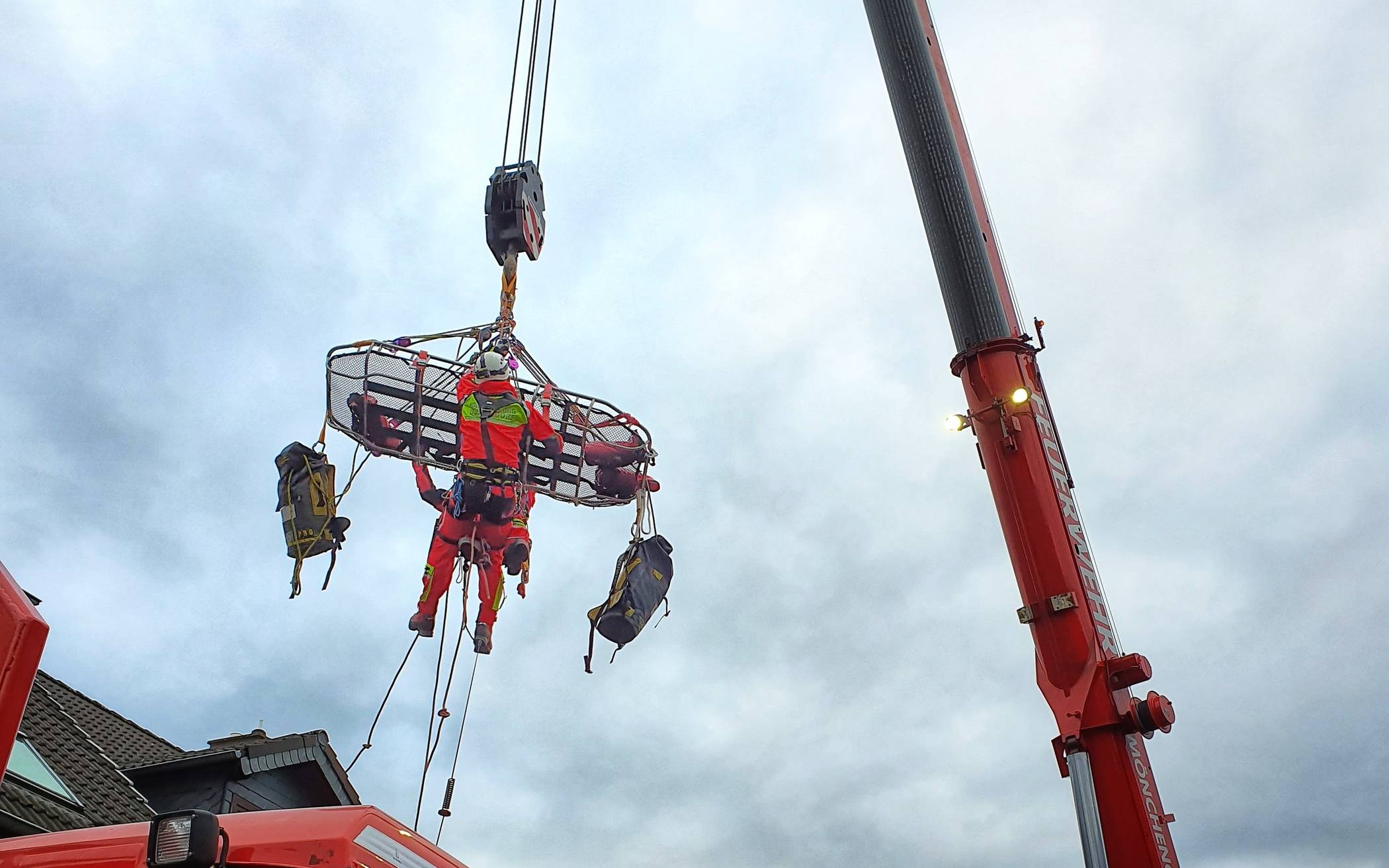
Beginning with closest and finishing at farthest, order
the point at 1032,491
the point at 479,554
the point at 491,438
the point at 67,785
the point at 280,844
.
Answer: the point at 280,844
the point at 1032,491
the point at 67,785
the point at 491,438
the point at 479,554

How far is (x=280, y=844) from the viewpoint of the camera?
483 cm

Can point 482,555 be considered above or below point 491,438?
below

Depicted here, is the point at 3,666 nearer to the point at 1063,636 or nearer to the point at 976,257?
the point at 1063,636

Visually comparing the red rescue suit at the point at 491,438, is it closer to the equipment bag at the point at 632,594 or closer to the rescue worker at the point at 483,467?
the rescue worker at the point at 483,467

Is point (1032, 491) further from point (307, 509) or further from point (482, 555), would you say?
point (307, 509)

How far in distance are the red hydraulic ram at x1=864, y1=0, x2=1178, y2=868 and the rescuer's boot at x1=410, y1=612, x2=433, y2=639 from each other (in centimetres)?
576

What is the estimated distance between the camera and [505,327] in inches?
450

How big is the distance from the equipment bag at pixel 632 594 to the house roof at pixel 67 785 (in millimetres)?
4375

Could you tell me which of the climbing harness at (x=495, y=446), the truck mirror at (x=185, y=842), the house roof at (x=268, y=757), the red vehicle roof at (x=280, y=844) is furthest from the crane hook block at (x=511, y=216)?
the truck mirror at (x=185, y=842)

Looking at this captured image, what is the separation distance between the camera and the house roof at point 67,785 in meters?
8.83

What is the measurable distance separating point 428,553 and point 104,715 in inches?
231

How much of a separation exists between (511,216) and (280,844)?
25.8ft

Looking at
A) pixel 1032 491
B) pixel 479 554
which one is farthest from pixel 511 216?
pixel 1032 491

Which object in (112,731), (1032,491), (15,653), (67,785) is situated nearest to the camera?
(15,653)
